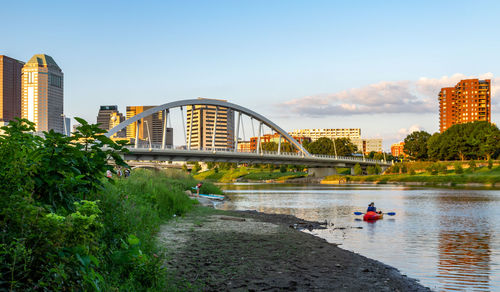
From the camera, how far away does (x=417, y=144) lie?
129125mm

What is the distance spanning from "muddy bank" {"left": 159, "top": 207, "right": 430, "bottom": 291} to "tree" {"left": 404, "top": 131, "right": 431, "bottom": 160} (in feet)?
400

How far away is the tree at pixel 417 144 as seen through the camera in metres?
127

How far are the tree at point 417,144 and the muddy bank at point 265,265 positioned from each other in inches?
4804

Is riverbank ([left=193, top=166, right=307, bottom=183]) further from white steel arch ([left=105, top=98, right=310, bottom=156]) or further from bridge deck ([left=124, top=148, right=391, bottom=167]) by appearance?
white steel arch ([left=105, top=98, right=310, bottom=156])

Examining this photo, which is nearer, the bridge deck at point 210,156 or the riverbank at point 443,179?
the bridge deck at point 210,156

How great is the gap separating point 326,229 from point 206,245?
9439 mm

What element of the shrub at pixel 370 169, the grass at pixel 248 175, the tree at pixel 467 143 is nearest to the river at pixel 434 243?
the tree at pixel 467 143

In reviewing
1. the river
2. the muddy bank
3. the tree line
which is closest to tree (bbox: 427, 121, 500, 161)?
the tree line

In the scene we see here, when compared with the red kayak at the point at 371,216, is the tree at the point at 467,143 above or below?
above

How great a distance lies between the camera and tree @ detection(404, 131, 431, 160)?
127m

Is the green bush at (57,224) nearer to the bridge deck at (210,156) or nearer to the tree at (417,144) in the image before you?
the bridge deck at (210,156)

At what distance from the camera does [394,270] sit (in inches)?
449

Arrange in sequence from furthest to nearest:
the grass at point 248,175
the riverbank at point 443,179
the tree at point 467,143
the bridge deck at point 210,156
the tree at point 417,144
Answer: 1. the grass at point 248,175
2. the tree at point 417,144
3. the tree at point 467,143
4. the riverbank at point 443,179
5. the bridge deck at point 210,156

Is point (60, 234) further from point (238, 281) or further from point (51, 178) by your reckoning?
point (238, 281)
